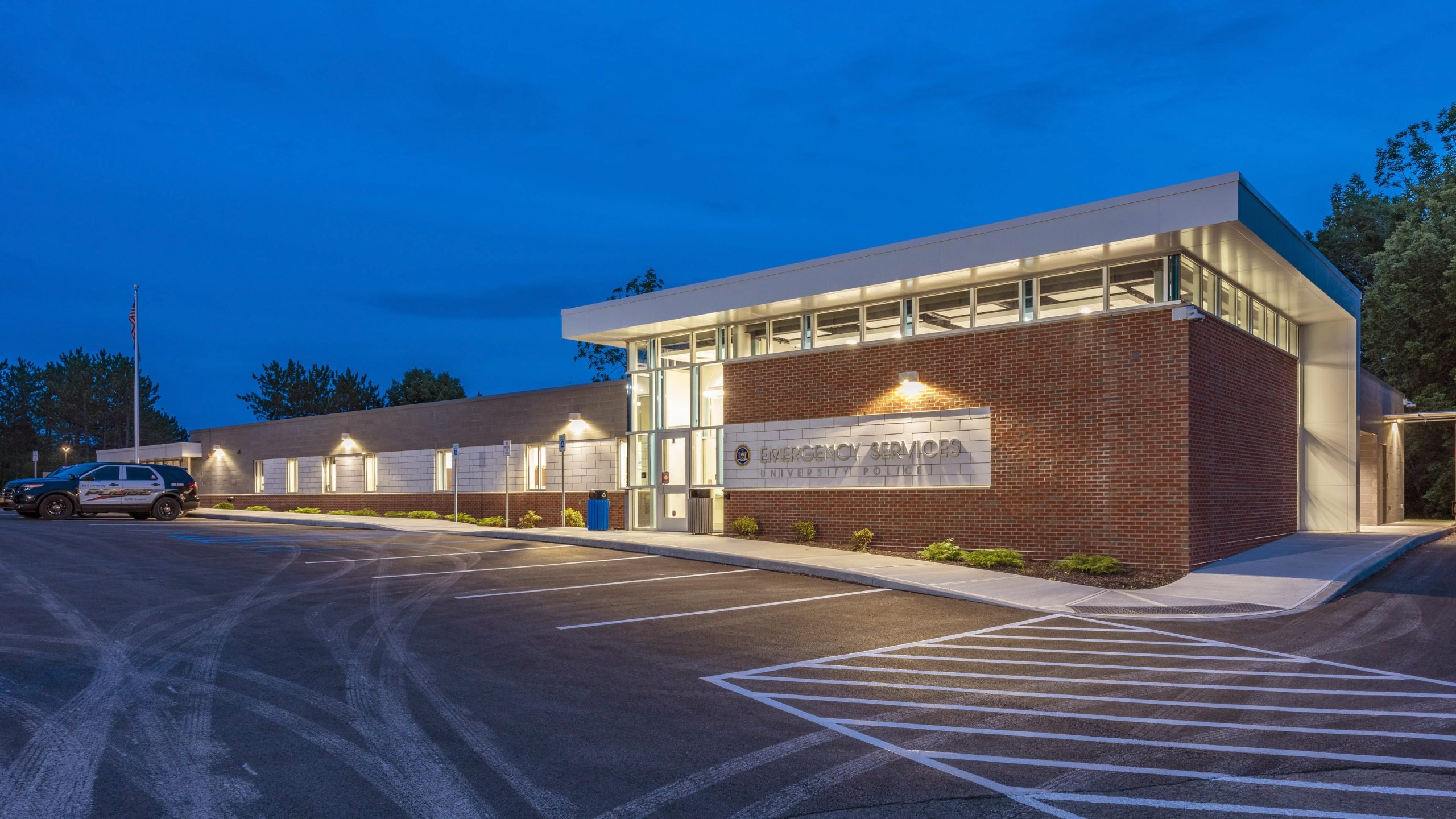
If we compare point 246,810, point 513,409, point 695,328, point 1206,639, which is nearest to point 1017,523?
point 1206,639

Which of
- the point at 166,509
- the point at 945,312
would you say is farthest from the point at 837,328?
the point at 166,509

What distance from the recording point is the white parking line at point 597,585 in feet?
42.9

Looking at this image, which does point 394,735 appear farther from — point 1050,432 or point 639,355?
point 639,355

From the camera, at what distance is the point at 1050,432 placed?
16.8 meters

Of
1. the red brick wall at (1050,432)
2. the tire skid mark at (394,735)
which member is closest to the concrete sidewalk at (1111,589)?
the red brick wall at (1050,432)

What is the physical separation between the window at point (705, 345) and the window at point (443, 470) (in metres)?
12.3

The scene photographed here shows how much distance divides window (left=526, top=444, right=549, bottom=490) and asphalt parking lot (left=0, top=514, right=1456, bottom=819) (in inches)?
602

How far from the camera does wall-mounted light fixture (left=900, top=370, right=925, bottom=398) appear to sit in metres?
18.7

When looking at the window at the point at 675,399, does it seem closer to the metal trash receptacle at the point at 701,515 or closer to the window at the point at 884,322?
the metal trash receptacle at the point at 701,515

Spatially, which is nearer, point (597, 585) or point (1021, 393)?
point (597, 585)

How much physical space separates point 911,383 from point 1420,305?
84.4 ft

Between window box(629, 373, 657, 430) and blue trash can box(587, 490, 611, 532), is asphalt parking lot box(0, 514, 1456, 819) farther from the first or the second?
window box(629, 373, 657, 430)

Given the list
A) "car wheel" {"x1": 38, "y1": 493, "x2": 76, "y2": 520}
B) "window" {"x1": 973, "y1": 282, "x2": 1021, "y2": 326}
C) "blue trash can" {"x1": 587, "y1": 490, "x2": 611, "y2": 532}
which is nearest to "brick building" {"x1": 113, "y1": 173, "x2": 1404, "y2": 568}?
"window" {"x1": 973, "y1": 282, "x2": 1021, "y2": 326}

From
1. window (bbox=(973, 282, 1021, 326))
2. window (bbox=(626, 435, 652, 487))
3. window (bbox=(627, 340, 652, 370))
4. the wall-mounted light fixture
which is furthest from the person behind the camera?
window (bbox=(627, 340, 652, 370))
